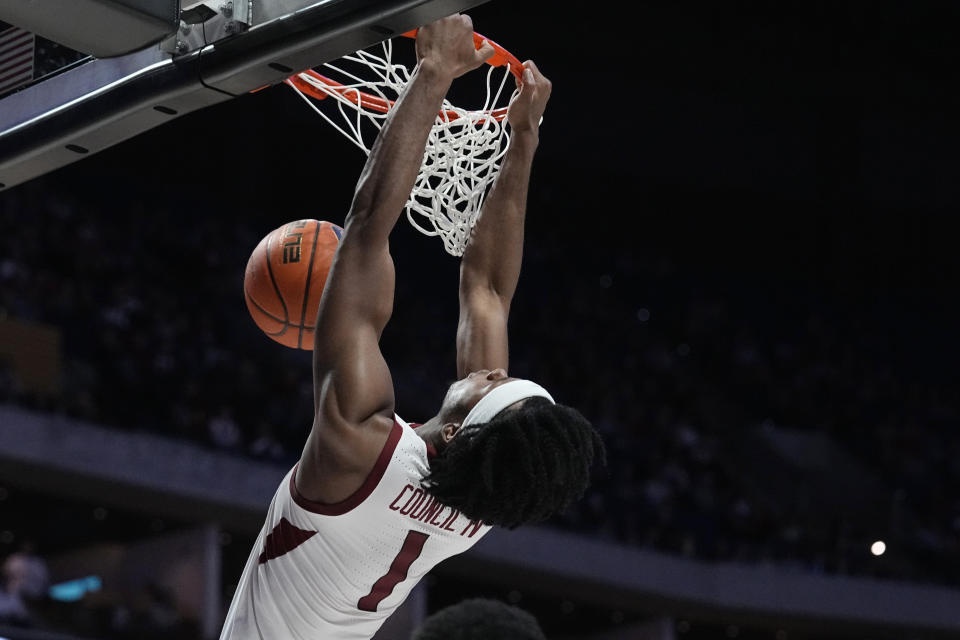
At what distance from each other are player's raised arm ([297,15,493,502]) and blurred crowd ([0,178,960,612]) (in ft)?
30.6

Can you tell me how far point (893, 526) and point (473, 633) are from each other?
1369 cm

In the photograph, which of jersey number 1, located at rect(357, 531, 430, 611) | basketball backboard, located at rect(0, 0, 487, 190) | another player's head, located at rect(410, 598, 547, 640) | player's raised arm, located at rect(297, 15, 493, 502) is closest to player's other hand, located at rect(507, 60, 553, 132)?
player's raised arm, located at rect(297, 15, 493, 502)

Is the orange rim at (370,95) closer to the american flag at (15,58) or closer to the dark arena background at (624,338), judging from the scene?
the american flag at (15,58)

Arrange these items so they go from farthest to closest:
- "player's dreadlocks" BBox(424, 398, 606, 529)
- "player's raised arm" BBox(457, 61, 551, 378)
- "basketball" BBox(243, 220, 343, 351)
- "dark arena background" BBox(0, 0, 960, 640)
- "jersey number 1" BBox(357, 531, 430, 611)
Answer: "dark arena background" BBox(0, 0, 960, 640) < "basketball" BBox(243, 220, 343, 351) < "player's raised arm" BBox(457, 61, 551, 378) < "jersey number 1" BBox(357, 531, 430, 611) < "player's dreadlocks" BBox(424, 398, 606, 529)

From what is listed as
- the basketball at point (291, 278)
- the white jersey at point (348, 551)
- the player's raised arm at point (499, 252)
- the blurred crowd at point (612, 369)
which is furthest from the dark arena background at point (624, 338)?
the white jersey at point (348, 551)

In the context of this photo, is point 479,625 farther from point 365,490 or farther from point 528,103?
point 528,103

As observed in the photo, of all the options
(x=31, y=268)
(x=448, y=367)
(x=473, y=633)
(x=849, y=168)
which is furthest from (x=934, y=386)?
(x=473, y=633)

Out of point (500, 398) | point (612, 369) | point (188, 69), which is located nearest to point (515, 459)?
point (500, 398)

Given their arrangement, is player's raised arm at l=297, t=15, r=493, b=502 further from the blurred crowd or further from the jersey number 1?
the blurred crowd

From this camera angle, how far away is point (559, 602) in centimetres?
1565

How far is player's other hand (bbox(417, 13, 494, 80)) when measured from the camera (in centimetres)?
305

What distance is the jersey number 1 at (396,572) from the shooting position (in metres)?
3.03

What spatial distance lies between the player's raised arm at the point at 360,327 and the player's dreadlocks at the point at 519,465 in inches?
7.0

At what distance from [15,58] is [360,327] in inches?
41.3
